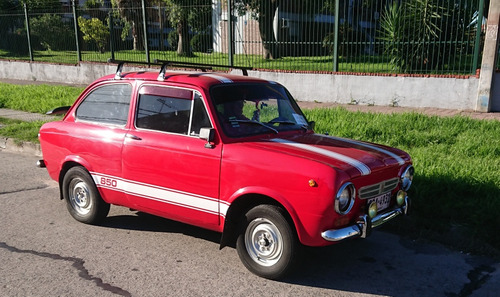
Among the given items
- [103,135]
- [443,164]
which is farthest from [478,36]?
[103,135]

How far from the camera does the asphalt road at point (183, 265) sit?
372 centimetres

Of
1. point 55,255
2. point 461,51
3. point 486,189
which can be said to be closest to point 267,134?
point 55,255

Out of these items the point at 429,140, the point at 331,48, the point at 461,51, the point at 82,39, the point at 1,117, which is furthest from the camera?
the point at 82,39

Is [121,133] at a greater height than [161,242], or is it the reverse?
[121,133]

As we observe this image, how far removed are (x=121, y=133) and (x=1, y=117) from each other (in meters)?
8.40

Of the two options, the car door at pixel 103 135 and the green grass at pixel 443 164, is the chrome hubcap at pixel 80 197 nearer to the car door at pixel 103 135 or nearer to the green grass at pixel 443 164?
the car door at pixel 103 135

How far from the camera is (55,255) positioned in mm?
4328

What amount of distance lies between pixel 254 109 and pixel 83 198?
7.18ft

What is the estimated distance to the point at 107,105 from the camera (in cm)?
500

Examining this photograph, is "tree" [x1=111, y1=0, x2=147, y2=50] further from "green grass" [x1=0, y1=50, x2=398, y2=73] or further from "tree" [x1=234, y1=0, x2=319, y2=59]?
"tree" [x1=234, y1=0, x2=319, y2=59]

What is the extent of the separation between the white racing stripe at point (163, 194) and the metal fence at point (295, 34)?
8458mm

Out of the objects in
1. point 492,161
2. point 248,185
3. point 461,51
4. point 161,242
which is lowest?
point 161,242

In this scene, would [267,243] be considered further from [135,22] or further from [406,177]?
[135,22]

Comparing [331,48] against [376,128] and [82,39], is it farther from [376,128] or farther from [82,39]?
[82,39]
